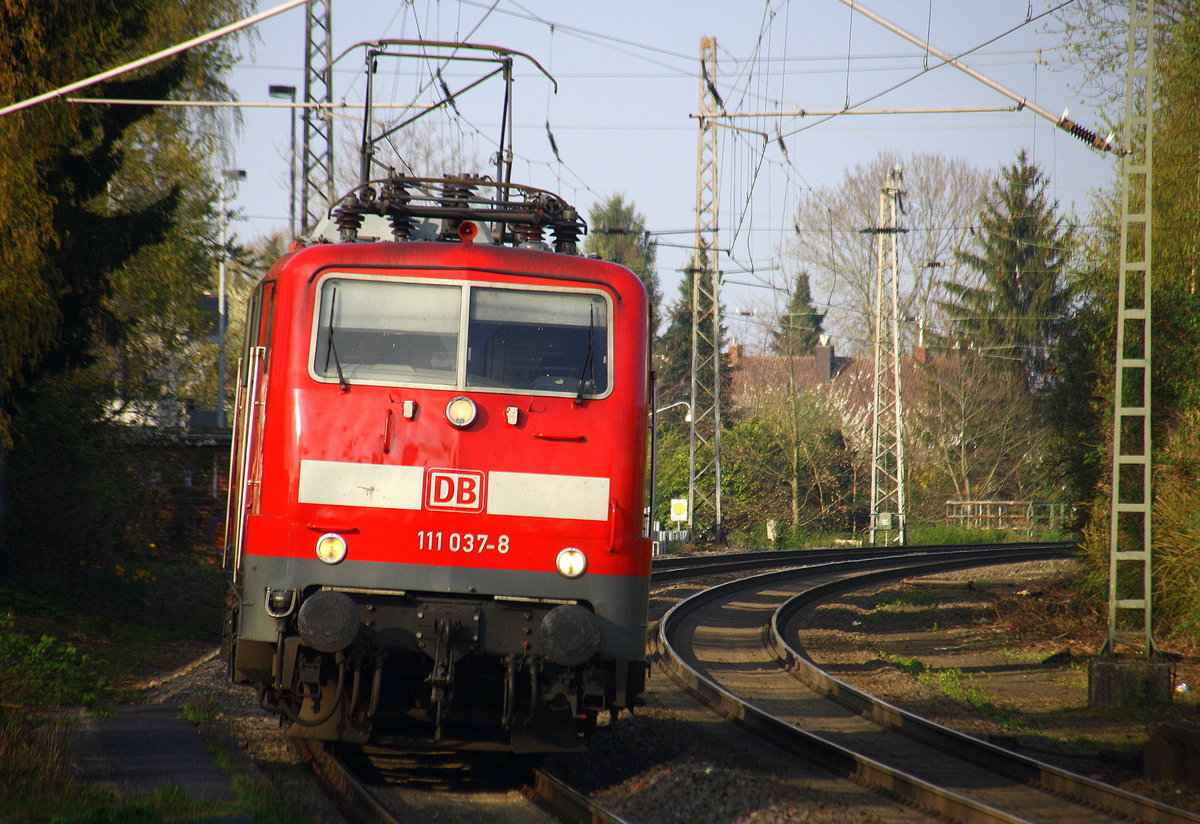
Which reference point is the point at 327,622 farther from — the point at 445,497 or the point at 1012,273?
the point at 1012,273

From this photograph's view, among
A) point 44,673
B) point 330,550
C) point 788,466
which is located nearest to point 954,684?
point 330,550

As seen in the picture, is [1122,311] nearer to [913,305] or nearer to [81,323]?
[81,323]

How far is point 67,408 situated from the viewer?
52.4 feet

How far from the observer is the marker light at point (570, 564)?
265 inches

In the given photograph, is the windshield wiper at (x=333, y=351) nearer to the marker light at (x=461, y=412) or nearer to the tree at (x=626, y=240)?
the marker light at (x=461, y=412)

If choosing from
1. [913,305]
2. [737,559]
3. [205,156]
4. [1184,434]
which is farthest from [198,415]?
[913,305]

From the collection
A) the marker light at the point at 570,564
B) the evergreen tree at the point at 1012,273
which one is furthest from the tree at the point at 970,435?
the marker light at the point at 570,564

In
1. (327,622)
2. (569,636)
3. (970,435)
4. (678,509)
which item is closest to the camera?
(327,622)

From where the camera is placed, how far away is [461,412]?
22.3ft

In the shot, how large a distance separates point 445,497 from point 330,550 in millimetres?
721

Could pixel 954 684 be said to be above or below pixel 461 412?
below

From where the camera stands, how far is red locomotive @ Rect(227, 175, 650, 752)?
21.6ft

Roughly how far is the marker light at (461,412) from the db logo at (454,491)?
11.5 inches

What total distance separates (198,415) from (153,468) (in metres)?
12.7
